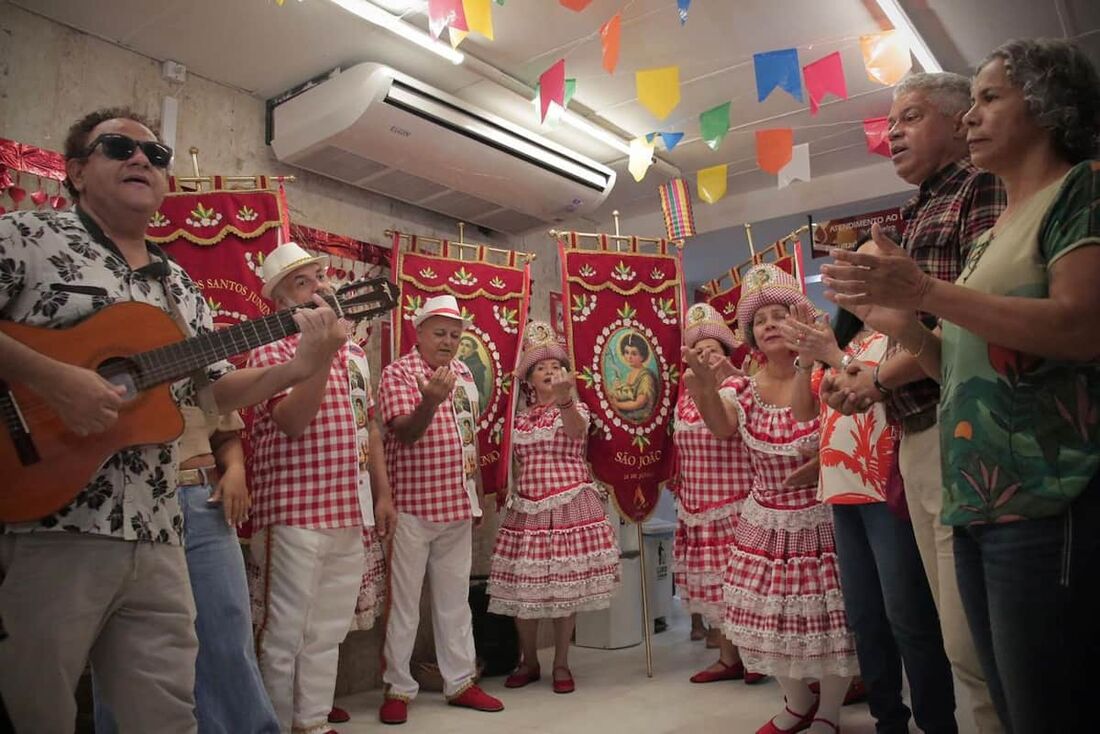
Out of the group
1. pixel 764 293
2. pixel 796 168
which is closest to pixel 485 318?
pixel 764 293

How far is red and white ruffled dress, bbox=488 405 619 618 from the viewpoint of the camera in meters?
3.68

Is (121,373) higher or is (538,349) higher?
(538,349)

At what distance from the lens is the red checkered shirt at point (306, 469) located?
2.80m

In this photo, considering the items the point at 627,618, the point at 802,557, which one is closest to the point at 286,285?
the point at 802,557

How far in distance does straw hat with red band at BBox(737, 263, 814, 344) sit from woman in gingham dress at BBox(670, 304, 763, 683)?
363 mm

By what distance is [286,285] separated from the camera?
3000mm

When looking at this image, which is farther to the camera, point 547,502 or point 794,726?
point 547,502

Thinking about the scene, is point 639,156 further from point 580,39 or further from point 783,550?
point 783,550

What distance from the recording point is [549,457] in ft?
12.8

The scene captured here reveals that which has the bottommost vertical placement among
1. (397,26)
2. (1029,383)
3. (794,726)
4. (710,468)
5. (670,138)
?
(794,726)

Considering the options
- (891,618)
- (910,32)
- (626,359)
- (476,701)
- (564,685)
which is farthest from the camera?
(626,359)

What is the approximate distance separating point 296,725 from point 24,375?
188 centimetres

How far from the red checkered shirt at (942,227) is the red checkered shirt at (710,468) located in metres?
1.88

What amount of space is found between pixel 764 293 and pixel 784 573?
1.13 metres
